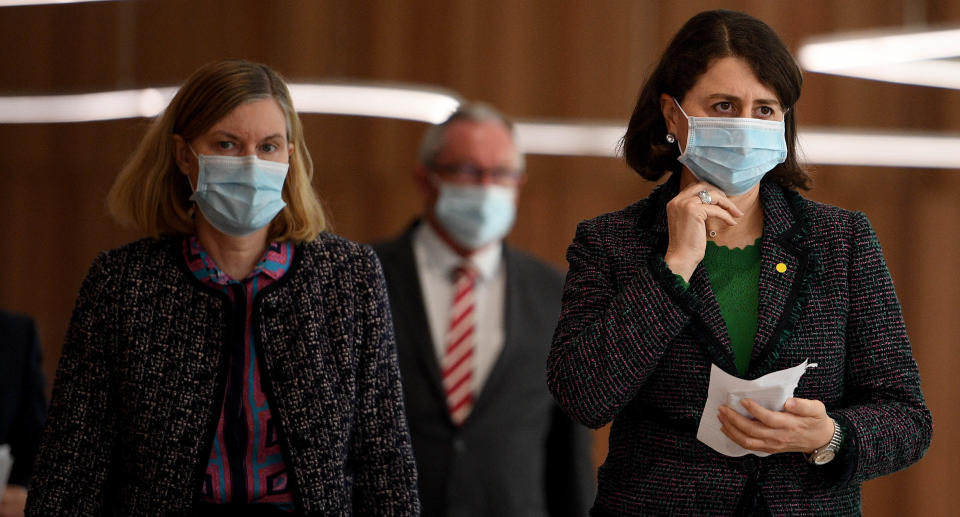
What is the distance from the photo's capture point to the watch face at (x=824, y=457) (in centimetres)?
164

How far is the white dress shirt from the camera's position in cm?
322

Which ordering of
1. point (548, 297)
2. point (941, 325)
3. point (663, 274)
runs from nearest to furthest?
1. point (663, 274)
2. point (548, 297)
3. point (941, 325)

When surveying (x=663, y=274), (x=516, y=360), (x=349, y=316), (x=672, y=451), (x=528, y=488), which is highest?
(x=663, y=274)

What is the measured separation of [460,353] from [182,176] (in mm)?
1313

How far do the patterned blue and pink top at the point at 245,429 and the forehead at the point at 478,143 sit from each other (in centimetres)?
167

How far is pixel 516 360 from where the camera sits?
125 inches

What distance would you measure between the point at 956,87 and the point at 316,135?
9.71 feet

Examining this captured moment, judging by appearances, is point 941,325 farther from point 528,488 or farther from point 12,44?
point 12,44

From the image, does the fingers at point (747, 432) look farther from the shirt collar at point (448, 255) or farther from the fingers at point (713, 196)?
the shirt collar at point (448, 255)

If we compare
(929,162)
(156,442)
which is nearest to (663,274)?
(156,442)

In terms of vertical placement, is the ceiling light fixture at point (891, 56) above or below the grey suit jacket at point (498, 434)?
above

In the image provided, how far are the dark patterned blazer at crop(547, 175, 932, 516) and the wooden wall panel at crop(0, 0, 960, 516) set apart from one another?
3.22 meters

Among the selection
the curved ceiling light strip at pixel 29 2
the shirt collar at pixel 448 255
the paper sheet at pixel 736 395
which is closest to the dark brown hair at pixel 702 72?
the paper sheet at pixel 736 395

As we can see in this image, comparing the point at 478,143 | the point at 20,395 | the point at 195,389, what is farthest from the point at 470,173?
the point at 195,389
